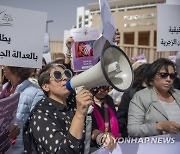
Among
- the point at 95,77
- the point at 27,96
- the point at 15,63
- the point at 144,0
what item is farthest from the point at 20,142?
the point at 144,0

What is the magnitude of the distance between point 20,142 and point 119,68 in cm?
101

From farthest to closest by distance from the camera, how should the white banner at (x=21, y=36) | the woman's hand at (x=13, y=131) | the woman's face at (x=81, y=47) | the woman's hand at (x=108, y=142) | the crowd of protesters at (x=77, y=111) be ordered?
the woman's face at (x=81, y=47) < the white banner at (x=21, y=36) < the woman's hand at (x=108, y=142) < the woman's hand at (x=13, y=131) < the crowd of protesters at (x=77, y=111)

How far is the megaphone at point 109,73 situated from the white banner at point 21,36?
0.77m

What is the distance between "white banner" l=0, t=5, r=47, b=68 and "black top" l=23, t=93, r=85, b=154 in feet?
1.74

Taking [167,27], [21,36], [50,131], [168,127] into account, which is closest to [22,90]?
[21,36]

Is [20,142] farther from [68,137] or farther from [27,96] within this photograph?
[68,137]

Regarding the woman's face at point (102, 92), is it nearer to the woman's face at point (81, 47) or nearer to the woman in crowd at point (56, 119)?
the woman's face at point (81, 47)

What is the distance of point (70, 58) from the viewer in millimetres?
2957

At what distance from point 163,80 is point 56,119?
3.52 ft

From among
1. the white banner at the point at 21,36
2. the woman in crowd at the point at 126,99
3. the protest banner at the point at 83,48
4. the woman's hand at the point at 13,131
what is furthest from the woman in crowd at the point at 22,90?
the woman in crowd at the point at 126,99

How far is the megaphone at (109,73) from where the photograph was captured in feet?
5.57

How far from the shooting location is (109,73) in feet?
5.79

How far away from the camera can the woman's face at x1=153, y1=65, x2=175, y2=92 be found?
2693 mm

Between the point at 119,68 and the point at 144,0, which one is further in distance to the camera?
the point at 144,0
